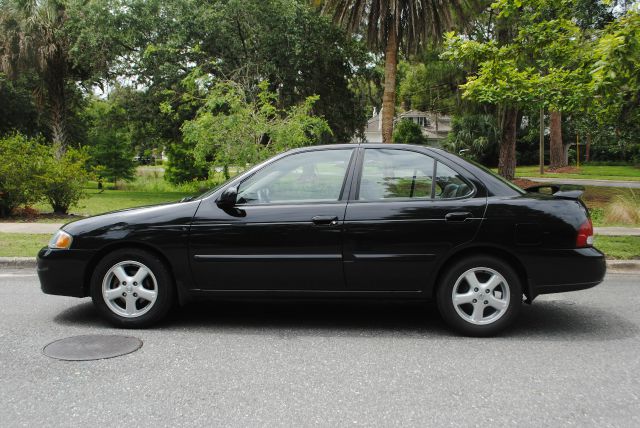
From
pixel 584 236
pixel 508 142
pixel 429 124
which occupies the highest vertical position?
pixel 429 124

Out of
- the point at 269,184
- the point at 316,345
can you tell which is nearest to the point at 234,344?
the point at 316,345

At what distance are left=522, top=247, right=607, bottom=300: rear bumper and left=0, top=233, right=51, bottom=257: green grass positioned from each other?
283 inches

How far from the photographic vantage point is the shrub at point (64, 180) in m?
13.8

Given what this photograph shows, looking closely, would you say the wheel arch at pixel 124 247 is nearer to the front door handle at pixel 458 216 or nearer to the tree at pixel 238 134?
the front door handle at pixel 458 216

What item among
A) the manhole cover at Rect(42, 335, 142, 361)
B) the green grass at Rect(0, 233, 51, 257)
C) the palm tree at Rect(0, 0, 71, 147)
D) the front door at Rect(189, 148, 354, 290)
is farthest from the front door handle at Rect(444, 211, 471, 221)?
the palm tree at Rect(0, 0, 71, 147)

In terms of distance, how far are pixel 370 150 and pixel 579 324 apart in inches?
103

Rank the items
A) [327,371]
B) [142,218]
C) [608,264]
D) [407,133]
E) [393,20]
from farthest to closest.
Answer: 1. [407,133]
2. [393,20]
3. [608,264]
4. [142,218]
5. [327,371]

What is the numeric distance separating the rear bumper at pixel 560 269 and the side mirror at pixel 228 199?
2595 mm

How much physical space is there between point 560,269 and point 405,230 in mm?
1379

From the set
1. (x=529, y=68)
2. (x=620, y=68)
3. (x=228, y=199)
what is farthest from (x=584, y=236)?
(x=529, y=68)

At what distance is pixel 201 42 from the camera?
2227 cm

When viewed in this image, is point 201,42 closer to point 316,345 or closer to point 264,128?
point 264,128

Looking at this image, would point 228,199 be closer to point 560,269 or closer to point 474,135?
point 560,269

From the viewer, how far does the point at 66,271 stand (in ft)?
17.5
